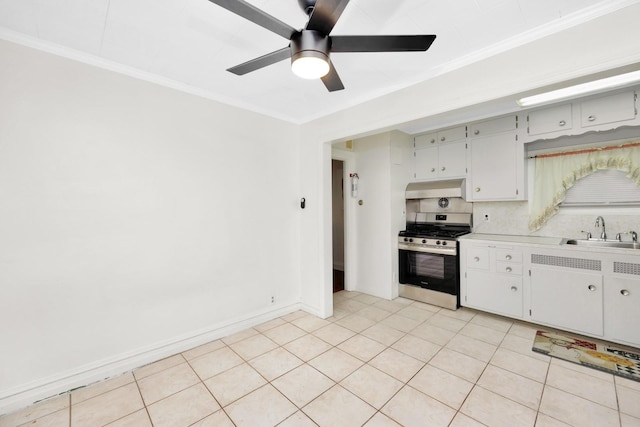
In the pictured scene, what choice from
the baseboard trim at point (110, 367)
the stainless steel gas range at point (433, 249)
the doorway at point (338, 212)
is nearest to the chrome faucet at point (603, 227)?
the stainless steel gas range at point (433, 249)

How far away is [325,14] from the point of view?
1278mm

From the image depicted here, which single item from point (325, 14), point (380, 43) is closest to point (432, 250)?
point (380, 43)

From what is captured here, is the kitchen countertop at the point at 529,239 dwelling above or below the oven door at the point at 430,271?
above

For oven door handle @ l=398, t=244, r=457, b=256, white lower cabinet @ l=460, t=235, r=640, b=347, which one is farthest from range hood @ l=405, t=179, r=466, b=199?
oven door handle @ l=398, t=244, r=457, b=256

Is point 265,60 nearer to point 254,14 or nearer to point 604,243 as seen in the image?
point 254,14

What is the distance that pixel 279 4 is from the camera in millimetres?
1539

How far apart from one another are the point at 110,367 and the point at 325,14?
3.01 metres

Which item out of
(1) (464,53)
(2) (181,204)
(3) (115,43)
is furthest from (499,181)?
(3) (115,43)

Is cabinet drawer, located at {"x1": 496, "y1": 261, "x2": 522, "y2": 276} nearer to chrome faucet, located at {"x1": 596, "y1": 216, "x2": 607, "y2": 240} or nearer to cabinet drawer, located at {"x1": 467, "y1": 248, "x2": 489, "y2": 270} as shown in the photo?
cabinet drawer, located at {"x1": 467, "y1": 248, "x2": 489, "y2": 270}

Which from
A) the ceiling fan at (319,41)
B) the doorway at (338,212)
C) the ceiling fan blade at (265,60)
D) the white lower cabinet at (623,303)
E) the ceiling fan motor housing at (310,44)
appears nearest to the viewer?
the ceiling fan at (319,41)

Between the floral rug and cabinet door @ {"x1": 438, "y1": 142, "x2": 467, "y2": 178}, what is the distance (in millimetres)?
2185

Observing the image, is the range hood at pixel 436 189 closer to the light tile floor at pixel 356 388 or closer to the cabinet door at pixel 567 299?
the cabinet door at pixel 567 299

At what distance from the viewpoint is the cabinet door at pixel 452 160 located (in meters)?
3.74

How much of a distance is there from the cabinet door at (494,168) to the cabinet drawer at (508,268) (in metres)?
0.87
